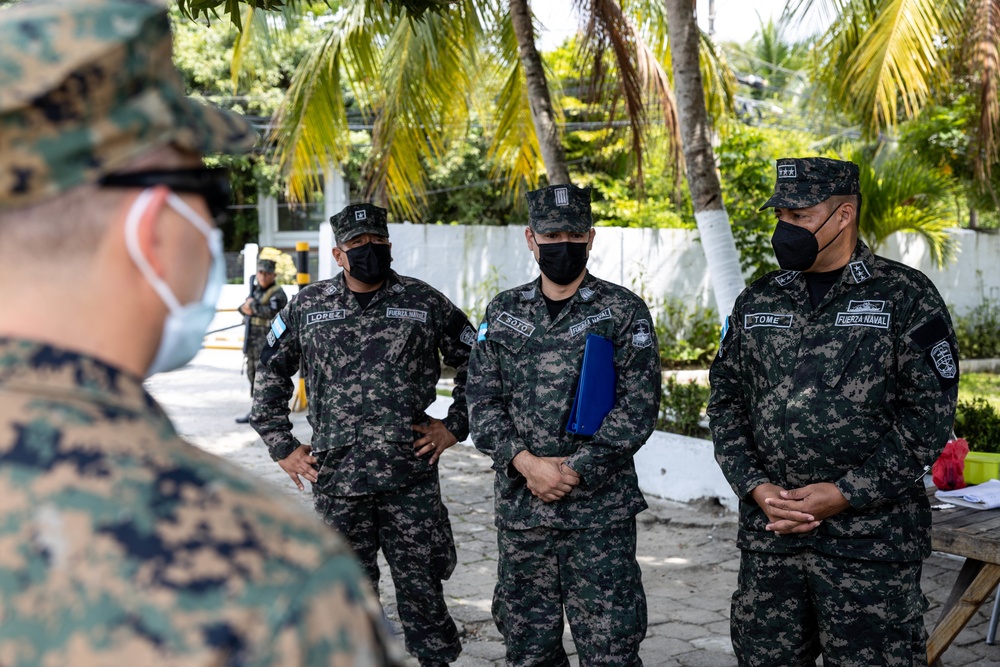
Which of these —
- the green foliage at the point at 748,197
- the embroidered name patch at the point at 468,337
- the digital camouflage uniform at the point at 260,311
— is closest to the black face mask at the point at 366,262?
the embroidered name patch at the point at 468,337

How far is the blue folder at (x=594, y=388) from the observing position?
3537 millimetres

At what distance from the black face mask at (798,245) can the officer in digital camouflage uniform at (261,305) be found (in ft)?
25.5

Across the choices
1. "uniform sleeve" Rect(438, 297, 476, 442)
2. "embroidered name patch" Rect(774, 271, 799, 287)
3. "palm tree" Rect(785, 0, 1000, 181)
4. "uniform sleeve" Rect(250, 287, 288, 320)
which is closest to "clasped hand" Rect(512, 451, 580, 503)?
"uniform sleeve" Rect(438, 297, 476, 442)

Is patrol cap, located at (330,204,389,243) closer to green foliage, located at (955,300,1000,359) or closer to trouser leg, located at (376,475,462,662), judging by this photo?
trouser leg, located at (376,475,462,662)

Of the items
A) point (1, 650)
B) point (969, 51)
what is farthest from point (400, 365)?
point (969, 51)

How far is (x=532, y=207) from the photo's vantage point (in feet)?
12.7

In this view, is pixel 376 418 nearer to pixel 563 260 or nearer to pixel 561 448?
pixel 561 448

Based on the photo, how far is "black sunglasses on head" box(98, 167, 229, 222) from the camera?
41.7 inches

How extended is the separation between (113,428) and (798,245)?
276 centimetres

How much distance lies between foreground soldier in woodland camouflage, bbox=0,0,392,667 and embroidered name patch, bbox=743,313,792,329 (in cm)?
260

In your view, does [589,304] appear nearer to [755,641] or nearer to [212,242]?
[755,641]

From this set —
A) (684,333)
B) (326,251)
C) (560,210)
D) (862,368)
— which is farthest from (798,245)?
(684,333)

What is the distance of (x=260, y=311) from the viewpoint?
10570 mm

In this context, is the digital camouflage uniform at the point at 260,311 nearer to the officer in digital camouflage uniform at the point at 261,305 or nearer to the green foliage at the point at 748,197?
the officer in digital camouflage uniform at the point at 261,305
